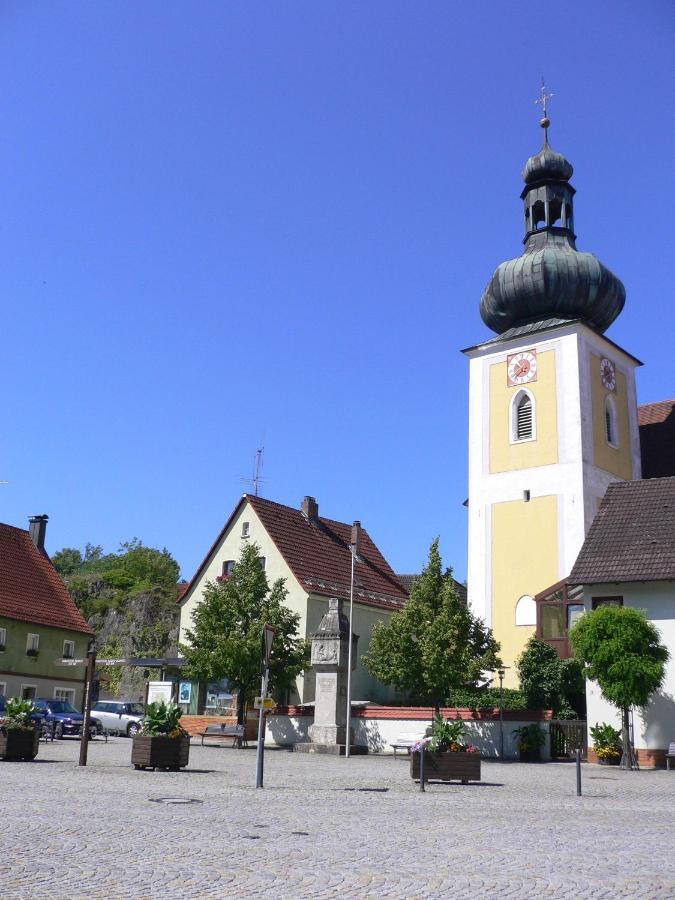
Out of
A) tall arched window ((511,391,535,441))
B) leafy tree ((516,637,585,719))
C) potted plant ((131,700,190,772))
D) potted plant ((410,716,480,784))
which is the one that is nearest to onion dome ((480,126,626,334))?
tall arched window ((511,391,535,441))

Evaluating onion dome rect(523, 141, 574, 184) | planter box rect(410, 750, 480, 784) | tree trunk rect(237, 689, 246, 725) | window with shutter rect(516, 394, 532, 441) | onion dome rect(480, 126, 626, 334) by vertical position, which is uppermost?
onion dome rect(523, 141, 574, 184)

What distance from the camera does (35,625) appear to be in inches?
1734

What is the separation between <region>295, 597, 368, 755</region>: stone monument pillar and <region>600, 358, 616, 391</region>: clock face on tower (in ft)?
60.4

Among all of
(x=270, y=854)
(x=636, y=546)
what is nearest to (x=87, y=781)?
(x=270, y=854)

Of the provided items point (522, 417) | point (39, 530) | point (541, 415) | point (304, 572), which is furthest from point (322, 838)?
point (39, 530)

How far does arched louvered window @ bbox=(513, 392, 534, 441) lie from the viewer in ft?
132

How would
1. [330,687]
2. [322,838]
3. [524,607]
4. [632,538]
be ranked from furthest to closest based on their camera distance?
1. [524,607]
2. [330,687]
3. [632,538]
4. [322,838]

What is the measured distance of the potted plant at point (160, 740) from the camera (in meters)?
17.4

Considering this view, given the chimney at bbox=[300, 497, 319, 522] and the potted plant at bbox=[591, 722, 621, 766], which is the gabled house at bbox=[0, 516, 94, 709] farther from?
the potted plant at bbox=[591, 722, 621, 766]

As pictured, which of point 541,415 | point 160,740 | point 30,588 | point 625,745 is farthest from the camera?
point 30,588

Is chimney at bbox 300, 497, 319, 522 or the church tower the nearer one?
the church tower

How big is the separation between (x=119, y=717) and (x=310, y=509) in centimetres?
1258

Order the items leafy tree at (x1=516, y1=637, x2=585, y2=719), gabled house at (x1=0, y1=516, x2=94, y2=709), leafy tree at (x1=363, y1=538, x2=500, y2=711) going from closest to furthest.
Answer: leafy tree at (x1=363, y1=538, x2=500, y2=711)
leafy tree at (x1=516, y1=637, x2=585, y2=719)
gabled house at (x1=0, y1=516, x2=94, y2=709)

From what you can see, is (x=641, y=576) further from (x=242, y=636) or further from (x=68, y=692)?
(x=68, y=692)
